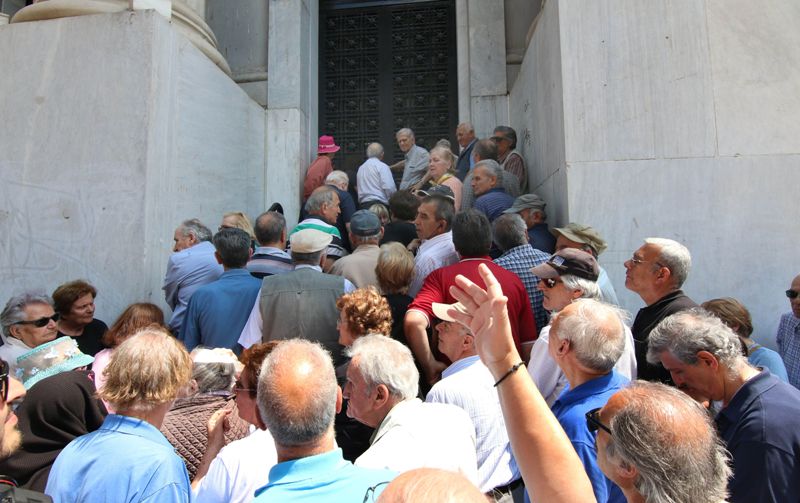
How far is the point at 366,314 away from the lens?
3609mm

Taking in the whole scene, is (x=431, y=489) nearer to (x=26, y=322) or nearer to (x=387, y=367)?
(x=387, y=367)

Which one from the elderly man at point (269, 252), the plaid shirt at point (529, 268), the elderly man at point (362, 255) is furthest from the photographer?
the elderly man at point (269, 252)

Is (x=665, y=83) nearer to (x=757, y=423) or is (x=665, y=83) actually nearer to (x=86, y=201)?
(x=757, y=423)

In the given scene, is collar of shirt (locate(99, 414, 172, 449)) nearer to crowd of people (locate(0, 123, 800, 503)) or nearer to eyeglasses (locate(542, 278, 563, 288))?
crowd of people (locate(0, 123, 800, 503))

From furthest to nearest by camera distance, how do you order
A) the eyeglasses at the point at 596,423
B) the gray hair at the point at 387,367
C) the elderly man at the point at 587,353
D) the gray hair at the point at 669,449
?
the gray hair at the point at 387,367
the elderly man at the point at 587,353
the eyeglasses at the point at 596,423
the gray hair at the point at 669,449

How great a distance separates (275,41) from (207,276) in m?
5.35

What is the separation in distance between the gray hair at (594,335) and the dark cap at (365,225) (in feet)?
8.44

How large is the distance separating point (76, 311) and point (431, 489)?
13.9 feet

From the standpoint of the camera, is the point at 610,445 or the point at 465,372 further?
the point at 465,372

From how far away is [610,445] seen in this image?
5.68ft

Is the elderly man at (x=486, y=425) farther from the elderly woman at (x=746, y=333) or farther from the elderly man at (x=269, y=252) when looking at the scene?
the elderly man at (x=269, y=252)

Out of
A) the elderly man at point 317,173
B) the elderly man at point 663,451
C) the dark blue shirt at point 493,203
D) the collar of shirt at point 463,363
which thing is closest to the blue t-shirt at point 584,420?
the elderly man at point 663,451

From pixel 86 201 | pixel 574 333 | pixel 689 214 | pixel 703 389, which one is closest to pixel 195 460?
pixel 574 333

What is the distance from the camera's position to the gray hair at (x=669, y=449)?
158cm
